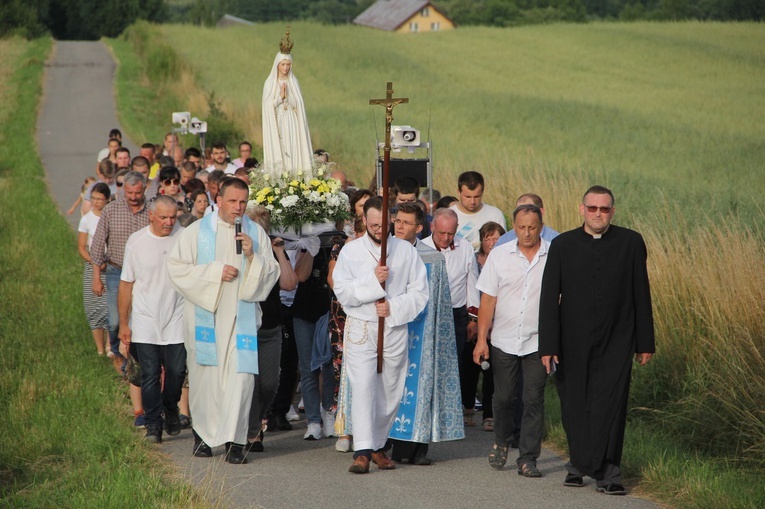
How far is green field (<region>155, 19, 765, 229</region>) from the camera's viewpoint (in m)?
22.4

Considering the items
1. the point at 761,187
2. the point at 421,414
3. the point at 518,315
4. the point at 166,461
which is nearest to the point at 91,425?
the point at 166,461

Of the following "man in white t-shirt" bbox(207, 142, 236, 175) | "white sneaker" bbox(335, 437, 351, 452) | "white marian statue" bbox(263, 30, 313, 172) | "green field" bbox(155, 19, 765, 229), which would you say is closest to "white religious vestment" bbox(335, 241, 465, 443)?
"white sneaker" bbox(335, 437, 351, 452)

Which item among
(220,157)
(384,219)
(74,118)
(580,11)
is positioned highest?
(580,11)

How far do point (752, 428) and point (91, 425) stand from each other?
5.34 m

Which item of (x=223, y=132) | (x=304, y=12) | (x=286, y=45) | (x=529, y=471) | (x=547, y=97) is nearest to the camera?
(x=529, y=471)

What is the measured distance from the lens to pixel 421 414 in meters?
8.70

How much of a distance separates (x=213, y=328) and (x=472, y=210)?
11.6 ft

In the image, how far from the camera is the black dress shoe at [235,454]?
8.68 m

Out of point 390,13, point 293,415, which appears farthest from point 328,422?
point 390,13

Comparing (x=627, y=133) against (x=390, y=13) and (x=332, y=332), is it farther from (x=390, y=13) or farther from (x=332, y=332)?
(x=390, y=13)

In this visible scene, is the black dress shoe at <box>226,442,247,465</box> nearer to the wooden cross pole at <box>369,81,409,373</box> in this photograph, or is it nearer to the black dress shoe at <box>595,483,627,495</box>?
the wooden cross pole at <box>369,81,409,373</box>

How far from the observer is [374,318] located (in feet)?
28.0

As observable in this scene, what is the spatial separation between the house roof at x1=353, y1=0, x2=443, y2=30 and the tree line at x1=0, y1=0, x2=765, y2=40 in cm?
360

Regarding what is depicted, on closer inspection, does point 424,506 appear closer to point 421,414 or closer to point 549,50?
point 421,414
